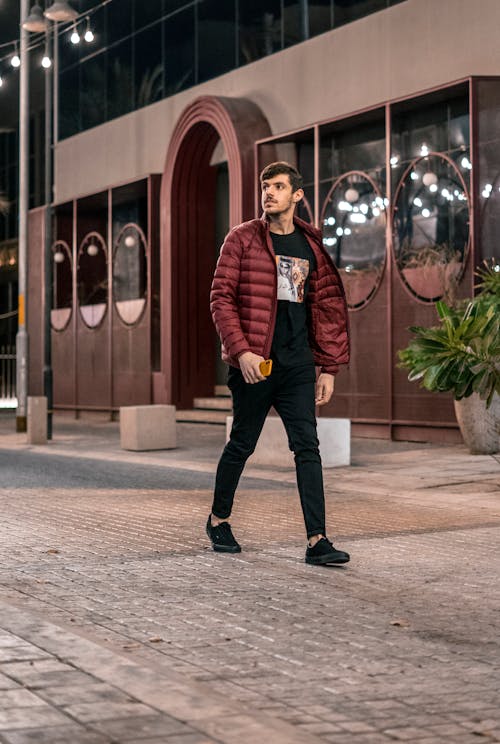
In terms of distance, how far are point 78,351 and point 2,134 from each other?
19529 millimetres

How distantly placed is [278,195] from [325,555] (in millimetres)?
2107

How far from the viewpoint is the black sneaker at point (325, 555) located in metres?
7.73

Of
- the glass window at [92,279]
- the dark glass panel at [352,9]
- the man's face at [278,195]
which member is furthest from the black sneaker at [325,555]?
the glass window at [92,279]

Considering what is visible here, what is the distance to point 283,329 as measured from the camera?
25.8ft

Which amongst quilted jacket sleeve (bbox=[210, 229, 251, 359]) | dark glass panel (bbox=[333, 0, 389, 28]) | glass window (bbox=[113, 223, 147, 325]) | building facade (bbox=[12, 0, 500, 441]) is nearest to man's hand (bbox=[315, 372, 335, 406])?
quilted jacket sleeve (bbox=[210, 229, 251, 359])

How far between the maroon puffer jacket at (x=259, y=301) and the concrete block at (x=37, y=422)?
1323cm

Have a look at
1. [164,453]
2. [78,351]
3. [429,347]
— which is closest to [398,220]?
[164,453]

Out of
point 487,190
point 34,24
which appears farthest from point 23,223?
point 487,190

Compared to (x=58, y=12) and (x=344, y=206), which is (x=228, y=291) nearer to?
(x=344, y=206)

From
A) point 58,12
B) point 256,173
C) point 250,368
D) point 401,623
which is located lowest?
point 401,623

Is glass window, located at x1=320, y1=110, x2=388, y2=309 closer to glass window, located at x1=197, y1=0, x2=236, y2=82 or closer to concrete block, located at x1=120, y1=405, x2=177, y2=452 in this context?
concrete block, located at x1=120, y1=405, x2=177, y2=452

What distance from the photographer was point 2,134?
48.6 m

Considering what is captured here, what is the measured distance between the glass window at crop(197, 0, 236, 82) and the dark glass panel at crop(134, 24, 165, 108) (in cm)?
177

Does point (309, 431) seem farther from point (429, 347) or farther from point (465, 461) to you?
point (465, 461)
